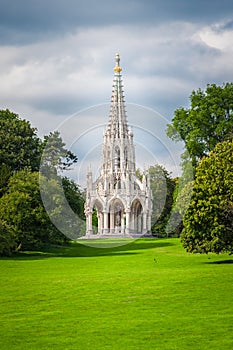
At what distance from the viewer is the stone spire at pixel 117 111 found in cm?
7925

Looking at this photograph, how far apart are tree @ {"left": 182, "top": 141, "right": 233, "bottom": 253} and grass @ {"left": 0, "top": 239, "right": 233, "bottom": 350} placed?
131 centimetres

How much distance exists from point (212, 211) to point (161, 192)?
50.0 metres

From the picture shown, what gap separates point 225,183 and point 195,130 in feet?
71.3

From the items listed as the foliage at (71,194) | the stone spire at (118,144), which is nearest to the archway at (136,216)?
the stone spire at (118,144)

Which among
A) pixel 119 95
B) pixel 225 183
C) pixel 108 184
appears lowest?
pixel 225 183

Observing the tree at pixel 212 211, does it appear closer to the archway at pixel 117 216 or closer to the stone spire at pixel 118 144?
the archway at pixel 117 216

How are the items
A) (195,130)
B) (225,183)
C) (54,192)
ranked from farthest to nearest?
(195,130)
(54,192)
(225,183)

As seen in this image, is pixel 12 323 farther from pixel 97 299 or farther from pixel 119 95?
pixel 119 95

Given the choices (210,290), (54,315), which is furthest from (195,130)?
(54,315)

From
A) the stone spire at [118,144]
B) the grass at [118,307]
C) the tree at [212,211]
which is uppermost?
the stone spire at [118,144]

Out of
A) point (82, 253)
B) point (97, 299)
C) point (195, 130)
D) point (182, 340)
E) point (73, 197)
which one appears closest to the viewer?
point (182, 340)

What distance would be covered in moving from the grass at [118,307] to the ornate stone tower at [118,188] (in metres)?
40.8

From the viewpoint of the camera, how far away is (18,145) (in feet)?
204

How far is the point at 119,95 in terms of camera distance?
8144cm
